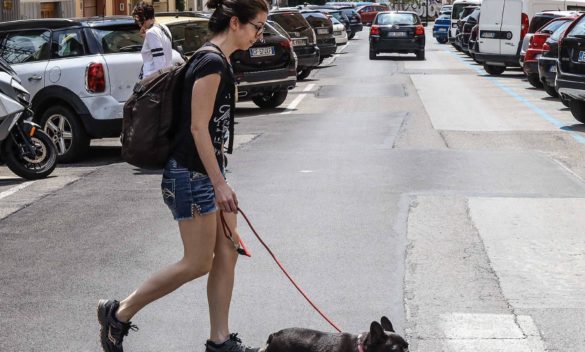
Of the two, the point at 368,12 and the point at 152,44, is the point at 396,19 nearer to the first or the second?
the point at 152,44

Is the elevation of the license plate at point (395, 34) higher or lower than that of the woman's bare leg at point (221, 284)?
lower

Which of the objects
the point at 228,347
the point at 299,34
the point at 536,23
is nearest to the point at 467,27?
the point at 536,23

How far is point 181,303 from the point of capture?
638 centimetres

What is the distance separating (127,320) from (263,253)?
9.13 ft

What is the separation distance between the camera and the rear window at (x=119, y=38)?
13.1m

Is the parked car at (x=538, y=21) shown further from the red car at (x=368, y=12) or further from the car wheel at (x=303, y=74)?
the red car at (x=368, y=12)

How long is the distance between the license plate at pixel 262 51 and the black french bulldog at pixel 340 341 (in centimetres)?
1428

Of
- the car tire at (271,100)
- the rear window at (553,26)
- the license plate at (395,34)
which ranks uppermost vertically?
the rear window at (553,26)

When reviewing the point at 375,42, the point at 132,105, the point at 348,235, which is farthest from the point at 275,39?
the point at 375,42

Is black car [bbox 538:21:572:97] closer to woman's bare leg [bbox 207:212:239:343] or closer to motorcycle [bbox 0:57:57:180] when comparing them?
motorcycle [bbox 0:57:57:180]

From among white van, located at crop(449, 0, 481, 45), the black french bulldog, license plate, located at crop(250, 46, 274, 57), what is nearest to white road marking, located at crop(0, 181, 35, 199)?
the black french bulldog

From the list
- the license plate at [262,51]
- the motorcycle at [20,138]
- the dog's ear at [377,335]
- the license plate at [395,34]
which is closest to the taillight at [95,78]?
the motorcycle at [20,138]

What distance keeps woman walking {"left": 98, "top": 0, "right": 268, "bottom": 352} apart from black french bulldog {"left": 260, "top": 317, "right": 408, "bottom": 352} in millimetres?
444

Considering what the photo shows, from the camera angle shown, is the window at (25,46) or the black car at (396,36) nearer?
the window at (25,46)
